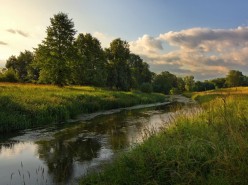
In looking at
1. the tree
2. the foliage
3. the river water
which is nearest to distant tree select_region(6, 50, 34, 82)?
the foliage

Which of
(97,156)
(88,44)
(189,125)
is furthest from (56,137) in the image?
(88,44)

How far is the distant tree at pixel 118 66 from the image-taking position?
74.9 meters

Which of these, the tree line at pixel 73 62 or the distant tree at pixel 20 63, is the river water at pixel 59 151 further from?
the distant tree at pixel 20 63

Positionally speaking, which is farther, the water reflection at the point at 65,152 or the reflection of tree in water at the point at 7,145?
the reflection of tree in water at the point at 7,145

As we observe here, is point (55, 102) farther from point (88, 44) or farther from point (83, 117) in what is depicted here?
point (88, 44)

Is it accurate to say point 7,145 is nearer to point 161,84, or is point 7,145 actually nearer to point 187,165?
point 187,165

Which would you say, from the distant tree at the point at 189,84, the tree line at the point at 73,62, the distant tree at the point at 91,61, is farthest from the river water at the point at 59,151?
the distant tree at the point at 189,84

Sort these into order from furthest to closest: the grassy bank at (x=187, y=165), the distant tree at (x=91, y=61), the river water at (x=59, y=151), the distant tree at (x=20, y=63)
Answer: the distant tree at (x=20, y=63) → the distant tree at (x=91, y=61) → the river water at (x=59, y=151) → the grassy bank at (x=187, y=165)

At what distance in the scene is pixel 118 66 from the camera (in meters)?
75.9

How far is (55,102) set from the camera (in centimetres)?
2622

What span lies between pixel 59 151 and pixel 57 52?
38.0 meters

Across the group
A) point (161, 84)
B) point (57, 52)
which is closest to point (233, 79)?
point (161, 84)

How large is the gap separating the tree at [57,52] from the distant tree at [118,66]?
23.4 meters

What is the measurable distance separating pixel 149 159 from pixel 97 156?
15.5 ft
